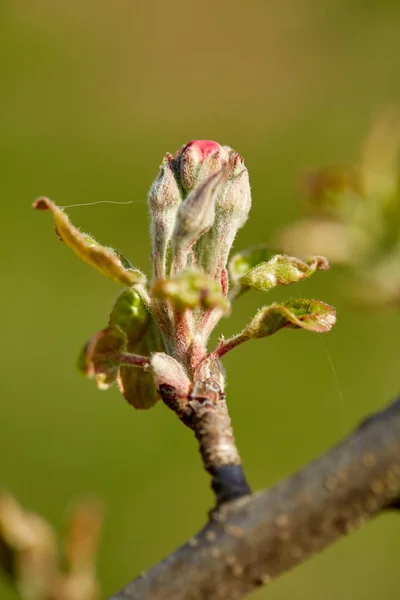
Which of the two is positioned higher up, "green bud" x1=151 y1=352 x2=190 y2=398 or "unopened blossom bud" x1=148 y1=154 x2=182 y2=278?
"unopened blossom bud" x1=148 y1=154 x2=182 y2=278

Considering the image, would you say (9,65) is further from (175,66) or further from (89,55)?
(175,66)

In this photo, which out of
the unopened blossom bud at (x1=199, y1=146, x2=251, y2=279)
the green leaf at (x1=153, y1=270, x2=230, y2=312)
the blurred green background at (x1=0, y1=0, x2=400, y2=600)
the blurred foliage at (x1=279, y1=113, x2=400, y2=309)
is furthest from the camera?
the blurred green background at (x1=0, y1=0, x2=400, y2=600)

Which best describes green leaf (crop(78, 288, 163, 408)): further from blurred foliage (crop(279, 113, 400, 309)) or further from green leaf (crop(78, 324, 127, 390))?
blurred foliage (crop(279, 113, 400, 309))

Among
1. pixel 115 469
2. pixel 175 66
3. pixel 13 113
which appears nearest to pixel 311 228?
pixel 115 469

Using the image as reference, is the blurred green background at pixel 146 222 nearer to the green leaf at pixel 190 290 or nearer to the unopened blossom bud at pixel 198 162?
the unopened blossom bud at pixel 198 162

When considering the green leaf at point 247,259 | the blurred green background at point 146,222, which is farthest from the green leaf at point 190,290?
the blurred green background at point 146,222

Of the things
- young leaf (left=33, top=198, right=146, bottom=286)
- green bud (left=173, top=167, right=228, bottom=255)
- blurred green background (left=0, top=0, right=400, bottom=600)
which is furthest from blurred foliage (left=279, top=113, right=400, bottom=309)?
blurred green background (left=0, top=0, right=400, bottom=600)

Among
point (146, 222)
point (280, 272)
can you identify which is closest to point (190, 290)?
point (280, 272)
